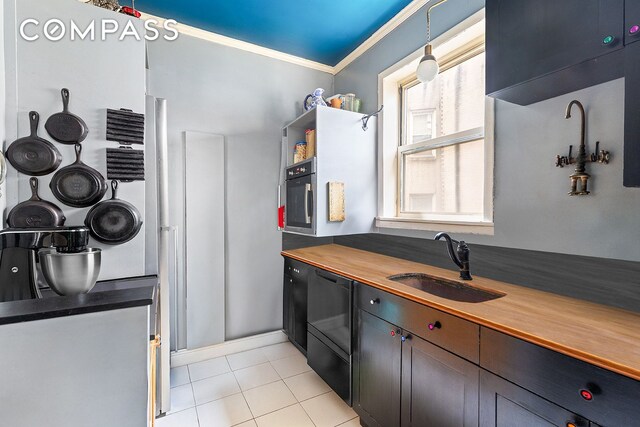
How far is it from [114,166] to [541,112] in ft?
7.41

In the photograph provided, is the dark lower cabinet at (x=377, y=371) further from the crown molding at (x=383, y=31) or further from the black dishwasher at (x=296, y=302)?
the crown molding at (x=383, y=31)

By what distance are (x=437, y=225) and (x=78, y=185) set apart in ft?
7.01

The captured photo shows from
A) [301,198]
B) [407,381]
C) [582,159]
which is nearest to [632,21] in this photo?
[582,159]

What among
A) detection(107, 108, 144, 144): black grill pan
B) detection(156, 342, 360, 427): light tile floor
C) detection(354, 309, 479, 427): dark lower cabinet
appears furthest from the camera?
detection(156, 342, 360, 427): light tile floor

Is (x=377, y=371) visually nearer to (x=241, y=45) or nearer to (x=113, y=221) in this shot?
(x=113, y=221)

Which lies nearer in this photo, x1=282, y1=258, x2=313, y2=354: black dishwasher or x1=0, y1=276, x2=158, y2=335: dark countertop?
x1=0, y1=276, x2=158, y2=335: dark countertop

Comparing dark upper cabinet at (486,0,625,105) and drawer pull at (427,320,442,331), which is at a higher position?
dark upper cabinet at (486,0,625,105)

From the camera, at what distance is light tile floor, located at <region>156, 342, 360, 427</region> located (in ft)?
5.67

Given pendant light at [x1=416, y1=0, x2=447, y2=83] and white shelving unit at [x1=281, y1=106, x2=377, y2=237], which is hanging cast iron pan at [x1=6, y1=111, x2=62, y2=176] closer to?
white shelving unit at [x1=281, y1=106, x2=377, y2=237]

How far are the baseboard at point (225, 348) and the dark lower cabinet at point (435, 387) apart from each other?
1655mm

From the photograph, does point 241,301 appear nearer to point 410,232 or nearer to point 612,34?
point 410,232

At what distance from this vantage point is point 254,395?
77.7 inches

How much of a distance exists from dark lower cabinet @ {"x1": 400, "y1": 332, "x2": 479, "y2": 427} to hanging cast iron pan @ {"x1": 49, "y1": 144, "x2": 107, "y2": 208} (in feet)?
→ 5.72

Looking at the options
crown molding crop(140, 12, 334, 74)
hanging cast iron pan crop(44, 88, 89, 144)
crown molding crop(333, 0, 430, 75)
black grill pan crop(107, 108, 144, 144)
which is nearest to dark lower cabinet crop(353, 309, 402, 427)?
black grill pan crop(107, 108, 144, 144)
